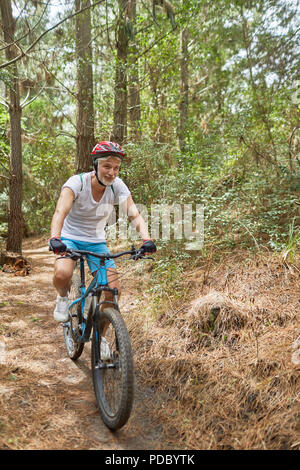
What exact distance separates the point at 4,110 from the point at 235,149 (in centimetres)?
806

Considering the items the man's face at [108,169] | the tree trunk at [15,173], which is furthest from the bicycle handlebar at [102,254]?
the tree trunk at [15,173]

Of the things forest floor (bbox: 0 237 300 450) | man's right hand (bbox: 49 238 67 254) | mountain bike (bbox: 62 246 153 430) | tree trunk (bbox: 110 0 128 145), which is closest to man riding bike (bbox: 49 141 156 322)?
mountain bike (bbox: 62 246 153 430)

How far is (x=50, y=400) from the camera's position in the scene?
288 cm

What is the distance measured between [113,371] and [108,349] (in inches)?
7.0

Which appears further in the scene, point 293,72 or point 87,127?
point 87,127

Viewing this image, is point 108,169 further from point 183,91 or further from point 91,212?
point 183,91

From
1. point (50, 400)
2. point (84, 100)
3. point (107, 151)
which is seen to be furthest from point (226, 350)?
point (84, 100)

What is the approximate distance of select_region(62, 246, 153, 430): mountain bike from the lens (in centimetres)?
233

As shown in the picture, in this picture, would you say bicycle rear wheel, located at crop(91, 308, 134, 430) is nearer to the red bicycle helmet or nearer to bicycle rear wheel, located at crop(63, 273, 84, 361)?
bicycle rear wheel, located at crop(63, 273, 84, 361)

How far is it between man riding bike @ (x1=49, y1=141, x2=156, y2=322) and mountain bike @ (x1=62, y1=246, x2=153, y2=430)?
0.65 feet

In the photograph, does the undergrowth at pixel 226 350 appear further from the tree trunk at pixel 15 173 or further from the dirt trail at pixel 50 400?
the tree trunk at pixel 15 173

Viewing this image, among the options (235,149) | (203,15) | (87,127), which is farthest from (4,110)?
(235,149)

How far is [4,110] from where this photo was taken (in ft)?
35.2
